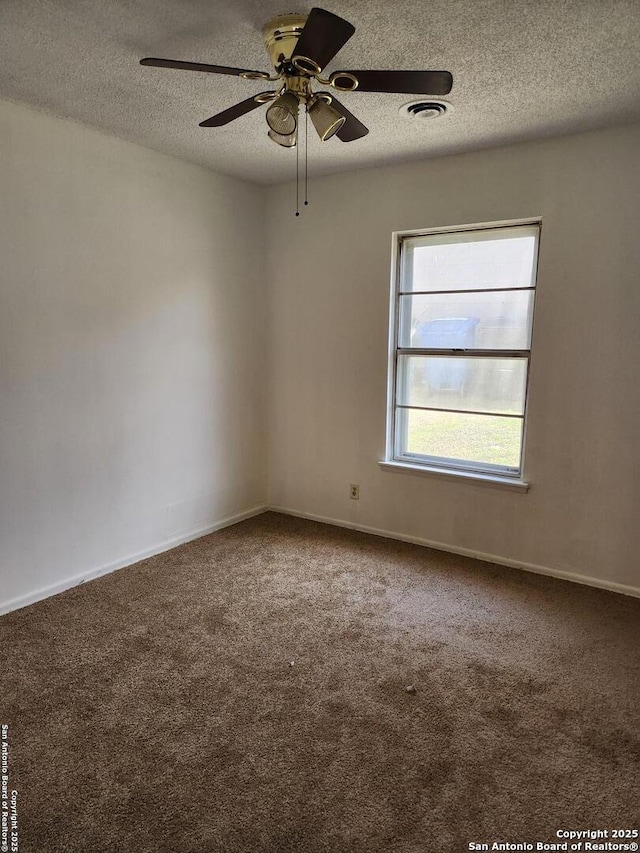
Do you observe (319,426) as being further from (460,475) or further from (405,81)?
(405,81)

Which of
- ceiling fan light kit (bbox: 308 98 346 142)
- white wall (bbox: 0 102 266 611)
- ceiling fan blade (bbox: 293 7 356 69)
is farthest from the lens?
white wall (bbox: 0 102 266 611)

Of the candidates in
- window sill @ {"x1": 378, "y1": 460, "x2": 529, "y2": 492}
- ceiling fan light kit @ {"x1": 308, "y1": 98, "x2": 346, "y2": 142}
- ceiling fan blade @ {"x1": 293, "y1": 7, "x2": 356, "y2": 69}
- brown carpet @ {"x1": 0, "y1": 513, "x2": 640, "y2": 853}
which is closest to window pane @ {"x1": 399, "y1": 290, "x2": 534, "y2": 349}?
window sill @ {"x1": 378, "y1": 460, "x2": 529, "y2": 492}

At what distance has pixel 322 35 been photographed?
155 cm

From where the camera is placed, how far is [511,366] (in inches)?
131

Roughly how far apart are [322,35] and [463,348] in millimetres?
2227

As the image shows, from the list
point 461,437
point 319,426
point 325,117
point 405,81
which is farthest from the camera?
point 319,426

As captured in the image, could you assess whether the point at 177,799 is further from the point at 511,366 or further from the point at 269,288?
the point at 269,288

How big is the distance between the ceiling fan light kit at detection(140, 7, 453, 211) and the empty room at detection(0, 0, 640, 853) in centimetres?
1

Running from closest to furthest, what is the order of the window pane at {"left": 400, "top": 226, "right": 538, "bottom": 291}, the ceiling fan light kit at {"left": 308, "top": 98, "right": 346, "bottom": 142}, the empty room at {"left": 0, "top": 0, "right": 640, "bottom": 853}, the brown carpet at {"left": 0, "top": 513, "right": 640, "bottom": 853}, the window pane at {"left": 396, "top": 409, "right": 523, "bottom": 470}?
the brown carpet at {"left": 0, "top": 513, "right": 640, "bottom": 853} → the empty room at {"left": 0, "top": 0, "right": 640, "bottom": 853} → the ceiling fan light kit at {"left": 308, "top": 98, "right": 346, "bottom": 142} → the window pane at {"left": 400, "top": 226, "right": 538, "bottom": 291} → the window pane at {"left": 396, "top": 409, "right": 523, "bottom": 470}

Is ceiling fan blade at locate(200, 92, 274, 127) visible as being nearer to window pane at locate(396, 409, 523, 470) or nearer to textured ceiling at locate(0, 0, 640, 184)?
textured ceiling at locate(0, 0, 640, 184)

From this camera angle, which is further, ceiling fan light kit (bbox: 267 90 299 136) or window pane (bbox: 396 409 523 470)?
window pane (bbox: 396 409 523 470)

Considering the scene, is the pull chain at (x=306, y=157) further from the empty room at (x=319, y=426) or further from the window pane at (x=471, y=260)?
the window pane at (x=471, y=260)

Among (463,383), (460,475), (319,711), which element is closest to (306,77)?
(463,383)

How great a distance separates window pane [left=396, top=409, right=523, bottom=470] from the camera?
11.2 feet
